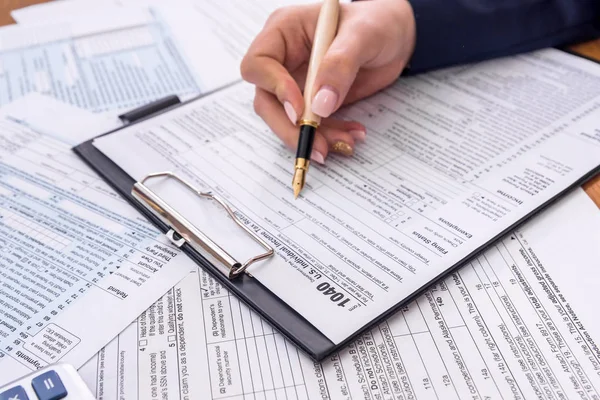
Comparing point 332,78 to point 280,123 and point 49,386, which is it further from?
point 49,386

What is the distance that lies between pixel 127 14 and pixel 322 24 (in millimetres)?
363

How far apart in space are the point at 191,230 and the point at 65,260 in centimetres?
11

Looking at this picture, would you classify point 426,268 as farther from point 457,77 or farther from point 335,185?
point 457,77

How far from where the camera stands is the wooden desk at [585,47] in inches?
21.2

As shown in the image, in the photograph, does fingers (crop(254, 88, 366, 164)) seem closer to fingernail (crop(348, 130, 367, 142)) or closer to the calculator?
fingernail (crop(348, 130, 367, 142))

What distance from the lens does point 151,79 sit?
2.41ft

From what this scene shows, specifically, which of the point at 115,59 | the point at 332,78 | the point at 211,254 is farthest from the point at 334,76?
the point at 115,59

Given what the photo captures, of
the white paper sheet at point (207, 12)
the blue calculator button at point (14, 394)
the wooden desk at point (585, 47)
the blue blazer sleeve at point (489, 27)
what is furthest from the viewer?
the white paper sheet at point (207, 12)

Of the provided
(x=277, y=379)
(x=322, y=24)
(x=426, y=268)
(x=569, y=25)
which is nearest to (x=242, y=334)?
(x=277, y=379)

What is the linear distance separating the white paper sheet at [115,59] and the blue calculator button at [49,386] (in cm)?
38

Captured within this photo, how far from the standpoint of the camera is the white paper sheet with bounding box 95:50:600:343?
0.46 m

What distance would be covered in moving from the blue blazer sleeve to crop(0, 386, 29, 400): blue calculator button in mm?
528

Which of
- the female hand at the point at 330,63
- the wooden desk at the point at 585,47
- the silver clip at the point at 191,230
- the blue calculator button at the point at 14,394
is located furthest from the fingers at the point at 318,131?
the blue calculator button at the point at 14,394

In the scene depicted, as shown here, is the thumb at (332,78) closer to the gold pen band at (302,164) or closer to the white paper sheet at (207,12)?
the gold pen band at (302,164)
